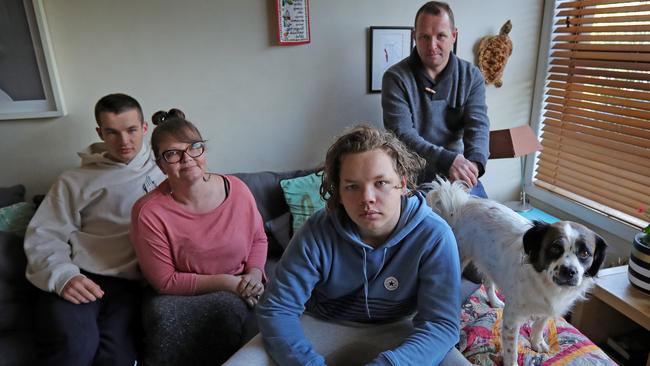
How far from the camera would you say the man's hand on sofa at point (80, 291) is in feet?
4.71

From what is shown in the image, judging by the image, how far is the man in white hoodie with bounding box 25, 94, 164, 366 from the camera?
4.63 ft

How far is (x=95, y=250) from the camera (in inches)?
65.5

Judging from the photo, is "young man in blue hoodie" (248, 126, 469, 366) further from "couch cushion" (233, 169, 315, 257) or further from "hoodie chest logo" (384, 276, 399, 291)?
"couch cushion" (233, 169, 315, 257)

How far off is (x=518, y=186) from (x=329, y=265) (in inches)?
89.0

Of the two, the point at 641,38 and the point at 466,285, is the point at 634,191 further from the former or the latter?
the point at 466,285

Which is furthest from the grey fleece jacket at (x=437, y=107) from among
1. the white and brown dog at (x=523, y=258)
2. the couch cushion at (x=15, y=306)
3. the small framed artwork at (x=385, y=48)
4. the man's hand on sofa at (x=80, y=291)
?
the couch cushion at (x=15, y=306)

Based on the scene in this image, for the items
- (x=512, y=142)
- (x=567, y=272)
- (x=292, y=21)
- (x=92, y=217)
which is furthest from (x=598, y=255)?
(x=92, y=217)

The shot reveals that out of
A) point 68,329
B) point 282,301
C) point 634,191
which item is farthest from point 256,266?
point 634,191

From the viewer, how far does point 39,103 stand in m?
1.95

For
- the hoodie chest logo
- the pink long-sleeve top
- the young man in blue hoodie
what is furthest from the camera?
the pink long-sleeve top

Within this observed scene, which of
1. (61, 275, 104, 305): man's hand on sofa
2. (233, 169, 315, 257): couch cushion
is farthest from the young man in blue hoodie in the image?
(233, 169, 315, 257): couch cushion

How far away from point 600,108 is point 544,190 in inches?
25.8

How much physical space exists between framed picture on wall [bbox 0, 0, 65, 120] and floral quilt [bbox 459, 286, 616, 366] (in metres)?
2.09

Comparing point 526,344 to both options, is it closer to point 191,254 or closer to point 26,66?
point 191,254
